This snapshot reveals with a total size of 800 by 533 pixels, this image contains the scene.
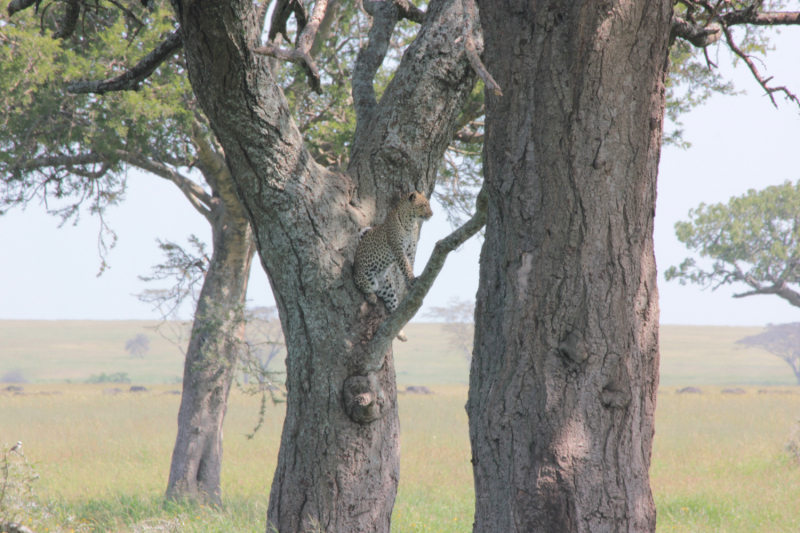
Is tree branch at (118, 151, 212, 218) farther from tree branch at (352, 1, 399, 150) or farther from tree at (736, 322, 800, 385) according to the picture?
tree at (736, 322, 800, 385)

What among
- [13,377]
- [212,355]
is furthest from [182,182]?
[13,377]

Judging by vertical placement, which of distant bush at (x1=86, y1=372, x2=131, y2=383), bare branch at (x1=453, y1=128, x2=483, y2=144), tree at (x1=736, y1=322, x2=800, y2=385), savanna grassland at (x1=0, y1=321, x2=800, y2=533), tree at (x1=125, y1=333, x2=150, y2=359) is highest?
bare branch at (x1=453, y1=128, x2=483, y2=144)

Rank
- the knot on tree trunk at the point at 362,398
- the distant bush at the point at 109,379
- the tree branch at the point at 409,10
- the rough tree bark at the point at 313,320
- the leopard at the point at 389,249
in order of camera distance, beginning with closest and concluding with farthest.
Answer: the rough tree bark at the point at 313,320
the knot on tree trunk at the point at 362,398
the leopard at the point at 389,249
the tree branch at the point at 409,10
the distant bush at the point at 109,379

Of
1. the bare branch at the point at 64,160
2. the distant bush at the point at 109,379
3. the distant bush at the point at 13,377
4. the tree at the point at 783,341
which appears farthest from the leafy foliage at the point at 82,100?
the tree at the point at 783,341

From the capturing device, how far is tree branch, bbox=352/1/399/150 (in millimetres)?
4684

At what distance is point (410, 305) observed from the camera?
11.9 ft

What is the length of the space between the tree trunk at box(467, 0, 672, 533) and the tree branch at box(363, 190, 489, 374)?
79 centimetres

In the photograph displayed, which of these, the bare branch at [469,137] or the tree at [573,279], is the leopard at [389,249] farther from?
the bare branch at [469,137]

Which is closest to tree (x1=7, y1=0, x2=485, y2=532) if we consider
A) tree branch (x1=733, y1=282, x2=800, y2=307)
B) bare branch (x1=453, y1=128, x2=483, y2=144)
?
bare branch (x1=453, y1=128, x2=483, y2=144)

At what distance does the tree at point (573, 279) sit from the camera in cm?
239

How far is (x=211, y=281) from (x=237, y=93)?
6130mm

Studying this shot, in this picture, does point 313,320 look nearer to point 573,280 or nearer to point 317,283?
point 317,283

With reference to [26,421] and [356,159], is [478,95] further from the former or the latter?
[26,421]

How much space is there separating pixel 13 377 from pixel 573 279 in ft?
259
